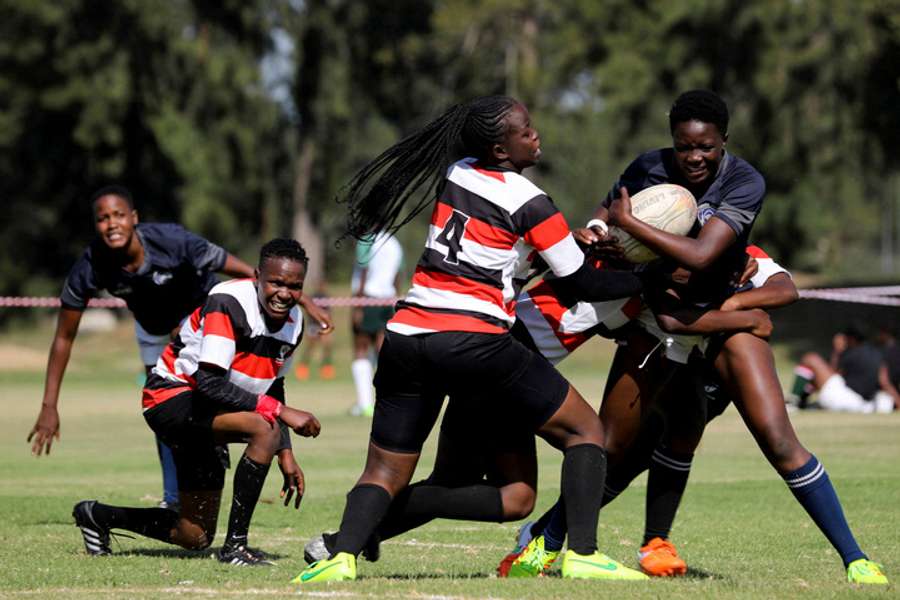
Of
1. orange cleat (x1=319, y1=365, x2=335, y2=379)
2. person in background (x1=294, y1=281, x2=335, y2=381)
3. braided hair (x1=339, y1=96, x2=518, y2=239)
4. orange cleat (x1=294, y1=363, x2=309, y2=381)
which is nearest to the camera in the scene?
braided hair (x1=339, y1=96, x2=518, y2=239)

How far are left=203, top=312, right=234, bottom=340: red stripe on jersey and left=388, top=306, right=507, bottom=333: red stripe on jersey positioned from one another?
5.23 feet

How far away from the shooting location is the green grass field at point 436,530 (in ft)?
21.4

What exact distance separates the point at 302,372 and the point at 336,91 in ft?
52.6

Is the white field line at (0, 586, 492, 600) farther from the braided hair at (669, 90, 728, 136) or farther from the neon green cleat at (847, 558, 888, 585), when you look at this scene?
A: the braided hair at (669, 90, 728, 136)

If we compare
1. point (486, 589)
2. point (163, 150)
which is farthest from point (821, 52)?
point (486, 589)

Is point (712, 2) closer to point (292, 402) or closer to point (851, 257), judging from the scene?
point (292, 402)

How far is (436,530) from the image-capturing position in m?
9.89

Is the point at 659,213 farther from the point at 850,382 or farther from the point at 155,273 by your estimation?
the point at 850,382

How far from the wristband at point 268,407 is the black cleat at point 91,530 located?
3.86ft

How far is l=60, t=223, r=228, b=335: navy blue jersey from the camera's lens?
32.1 ft

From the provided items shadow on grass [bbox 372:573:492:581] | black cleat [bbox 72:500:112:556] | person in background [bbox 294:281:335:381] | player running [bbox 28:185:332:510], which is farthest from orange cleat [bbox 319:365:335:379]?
shadow on grass [bbox 372:573:492:581]

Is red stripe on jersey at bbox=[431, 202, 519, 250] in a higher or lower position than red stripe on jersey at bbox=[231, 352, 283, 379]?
higher

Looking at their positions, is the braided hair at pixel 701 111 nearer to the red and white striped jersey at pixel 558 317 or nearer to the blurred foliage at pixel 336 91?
the red and white striped jersey at pixel 558 317

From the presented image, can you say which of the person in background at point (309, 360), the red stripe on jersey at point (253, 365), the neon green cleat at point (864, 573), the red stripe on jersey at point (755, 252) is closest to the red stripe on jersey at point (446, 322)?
the red stripe on jersey at point (755, 252)
